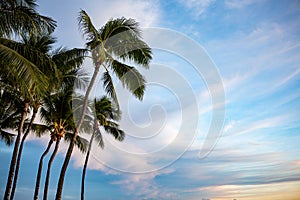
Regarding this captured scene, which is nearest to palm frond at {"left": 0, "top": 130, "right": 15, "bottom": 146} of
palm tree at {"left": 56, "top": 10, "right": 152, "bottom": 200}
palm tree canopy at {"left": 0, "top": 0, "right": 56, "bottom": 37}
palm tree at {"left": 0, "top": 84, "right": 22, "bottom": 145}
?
palm tree at {"left": 0, "top": 84, "right": 22, "bottom": 145}

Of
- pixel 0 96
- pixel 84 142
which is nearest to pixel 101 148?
pixel 84 142

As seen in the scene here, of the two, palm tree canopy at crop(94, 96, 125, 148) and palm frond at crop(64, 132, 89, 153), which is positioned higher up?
palm tree canopy at crop(94, 96, 125, 148)

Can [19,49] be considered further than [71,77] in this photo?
No

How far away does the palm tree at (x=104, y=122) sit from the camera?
25300 millimetres

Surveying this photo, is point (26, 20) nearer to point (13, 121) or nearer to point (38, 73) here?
point (38, 73)

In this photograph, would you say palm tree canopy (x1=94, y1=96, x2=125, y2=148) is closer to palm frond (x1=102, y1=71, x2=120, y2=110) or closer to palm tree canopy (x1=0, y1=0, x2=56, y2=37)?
palm frond (x1=102, y1=71, x2=120, y2=110)

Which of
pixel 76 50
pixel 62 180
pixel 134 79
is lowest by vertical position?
pixel 62 180

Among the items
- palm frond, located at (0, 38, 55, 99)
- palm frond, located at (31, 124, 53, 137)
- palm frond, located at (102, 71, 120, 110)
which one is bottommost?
palm frond, located at (0, 38, 55, 99)

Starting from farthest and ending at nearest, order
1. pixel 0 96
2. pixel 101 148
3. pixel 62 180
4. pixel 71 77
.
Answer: pixel 101 148, pixel 0 96, pixel 71 77, pixel 62 180

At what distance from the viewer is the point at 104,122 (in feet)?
87.6

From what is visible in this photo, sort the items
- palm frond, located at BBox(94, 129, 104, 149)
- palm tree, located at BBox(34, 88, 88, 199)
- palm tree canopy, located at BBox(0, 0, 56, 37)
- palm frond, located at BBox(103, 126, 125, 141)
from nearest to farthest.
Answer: palm tree canopy, located at BBox(0, 0, 56, 37), palm tree, located at BBox(34, 88, 88, 199), palm frond, located at BBox(94, 129, 104, 149), palm frond, located at BBox(103, 126, 125, 141)

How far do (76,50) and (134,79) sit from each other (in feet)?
11.0

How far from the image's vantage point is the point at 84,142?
26.4 meters

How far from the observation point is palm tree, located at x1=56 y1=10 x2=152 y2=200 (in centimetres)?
1462
